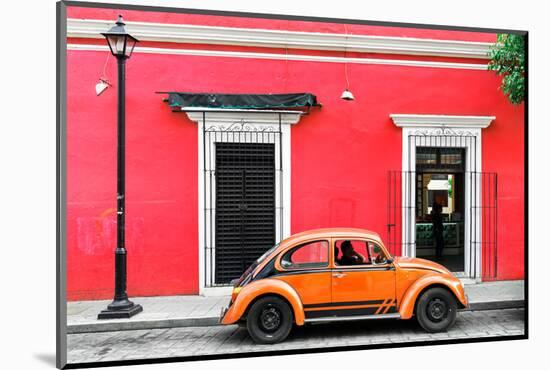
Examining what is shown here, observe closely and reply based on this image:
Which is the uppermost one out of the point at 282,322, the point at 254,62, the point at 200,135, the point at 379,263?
the point at 254,62

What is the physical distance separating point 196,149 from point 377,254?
311cm

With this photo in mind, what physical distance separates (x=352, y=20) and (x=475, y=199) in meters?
3.53

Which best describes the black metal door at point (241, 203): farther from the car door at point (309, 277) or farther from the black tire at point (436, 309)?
the black tire at point (436, 309)

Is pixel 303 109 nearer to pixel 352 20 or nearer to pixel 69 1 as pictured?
pixel 352 20

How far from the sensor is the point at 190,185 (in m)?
5.88

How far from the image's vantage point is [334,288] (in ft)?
15.7

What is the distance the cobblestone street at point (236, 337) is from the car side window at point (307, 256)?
920mm

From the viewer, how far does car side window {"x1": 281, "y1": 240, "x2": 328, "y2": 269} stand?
190 inches

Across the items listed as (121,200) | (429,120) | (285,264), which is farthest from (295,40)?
(121,200)

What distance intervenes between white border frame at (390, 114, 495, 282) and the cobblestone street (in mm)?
1033

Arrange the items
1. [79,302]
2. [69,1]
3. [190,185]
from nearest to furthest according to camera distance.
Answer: [69,1]
[79,302]
[190,185]

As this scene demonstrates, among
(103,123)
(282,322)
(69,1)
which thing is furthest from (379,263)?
(69,1)

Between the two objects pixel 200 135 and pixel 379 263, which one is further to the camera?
pixel 200 135

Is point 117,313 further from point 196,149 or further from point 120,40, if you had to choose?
point 120,40
